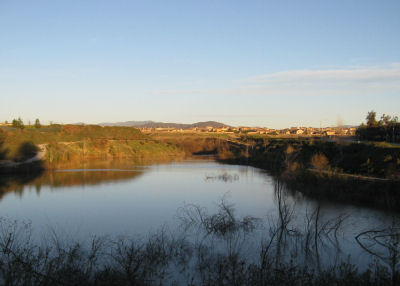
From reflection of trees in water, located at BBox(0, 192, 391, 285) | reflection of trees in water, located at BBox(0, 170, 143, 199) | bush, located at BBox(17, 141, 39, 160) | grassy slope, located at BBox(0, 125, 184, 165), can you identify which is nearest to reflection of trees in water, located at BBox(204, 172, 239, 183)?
reflection of trees in water, located at BBox(0, 170, 143, 199)

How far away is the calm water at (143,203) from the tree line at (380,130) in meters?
15.8

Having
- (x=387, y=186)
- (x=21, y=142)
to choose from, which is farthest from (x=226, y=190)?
(x=21, y=142)

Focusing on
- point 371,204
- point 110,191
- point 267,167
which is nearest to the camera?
point 371,204

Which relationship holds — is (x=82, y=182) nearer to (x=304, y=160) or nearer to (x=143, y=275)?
(x=304, y=160)

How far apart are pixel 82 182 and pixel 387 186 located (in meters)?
20.6

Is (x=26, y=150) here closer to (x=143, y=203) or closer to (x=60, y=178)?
(x=60, y=178)

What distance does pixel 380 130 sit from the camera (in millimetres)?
41031

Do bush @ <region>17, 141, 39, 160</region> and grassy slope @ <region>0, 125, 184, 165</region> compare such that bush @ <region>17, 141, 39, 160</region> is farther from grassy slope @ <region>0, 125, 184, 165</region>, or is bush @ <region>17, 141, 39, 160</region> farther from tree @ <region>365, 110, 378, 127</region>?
tree @ <region>365, 110, 378, 127</region>

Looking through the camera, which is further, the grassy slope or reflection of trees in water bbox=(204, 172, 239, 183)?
the grassy slope

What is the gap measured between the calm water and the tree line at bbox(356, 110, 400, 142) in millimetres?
15793

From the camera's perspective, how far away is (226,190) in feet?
81.4

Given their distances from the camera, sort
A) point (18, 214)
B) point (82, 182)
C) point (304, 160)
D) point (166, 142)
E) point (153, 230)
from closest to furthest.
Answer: point (153, 230) < point (18, 214) < point (82, 182) < point (304, 160) < point (166, 142)

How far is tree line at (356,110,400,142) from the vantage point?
39.0 m

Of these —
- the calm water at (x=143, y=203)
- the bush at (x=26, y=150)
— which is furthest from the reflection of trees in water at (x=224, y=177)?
the bush at (x=26, y=150)
